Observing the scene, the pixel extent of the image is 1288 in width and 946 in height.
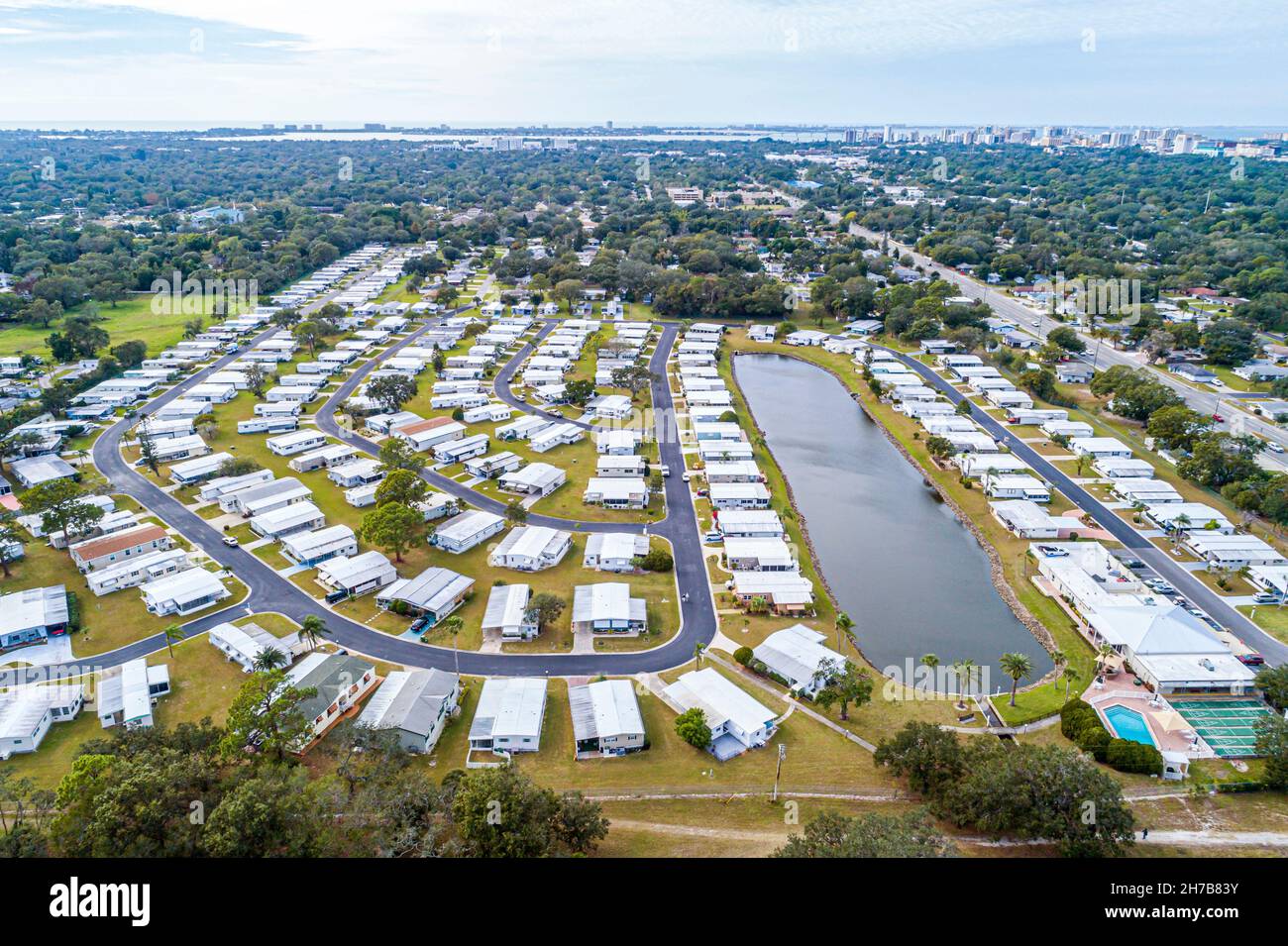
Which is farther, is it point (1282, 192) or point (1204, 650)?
point (1282, 192)

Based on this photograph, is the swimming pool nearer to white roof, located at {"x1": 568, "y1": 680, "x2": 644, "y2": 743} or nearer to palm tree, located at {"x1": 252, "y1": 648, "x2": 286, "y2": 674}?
white roof, located at {"x1": 568, "y1": 680, "x2": 644, "y2": 743}

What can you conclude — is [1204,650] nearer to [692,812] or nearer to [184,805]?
[692,812]

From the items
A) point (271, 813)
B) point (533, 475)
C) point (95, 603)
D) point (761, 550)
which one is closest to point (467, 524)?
point (533, 475)

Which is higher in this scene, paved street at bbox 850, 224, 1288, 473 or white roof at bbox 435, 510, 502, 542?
paved street at bbox 850, 224, 1288, 473
